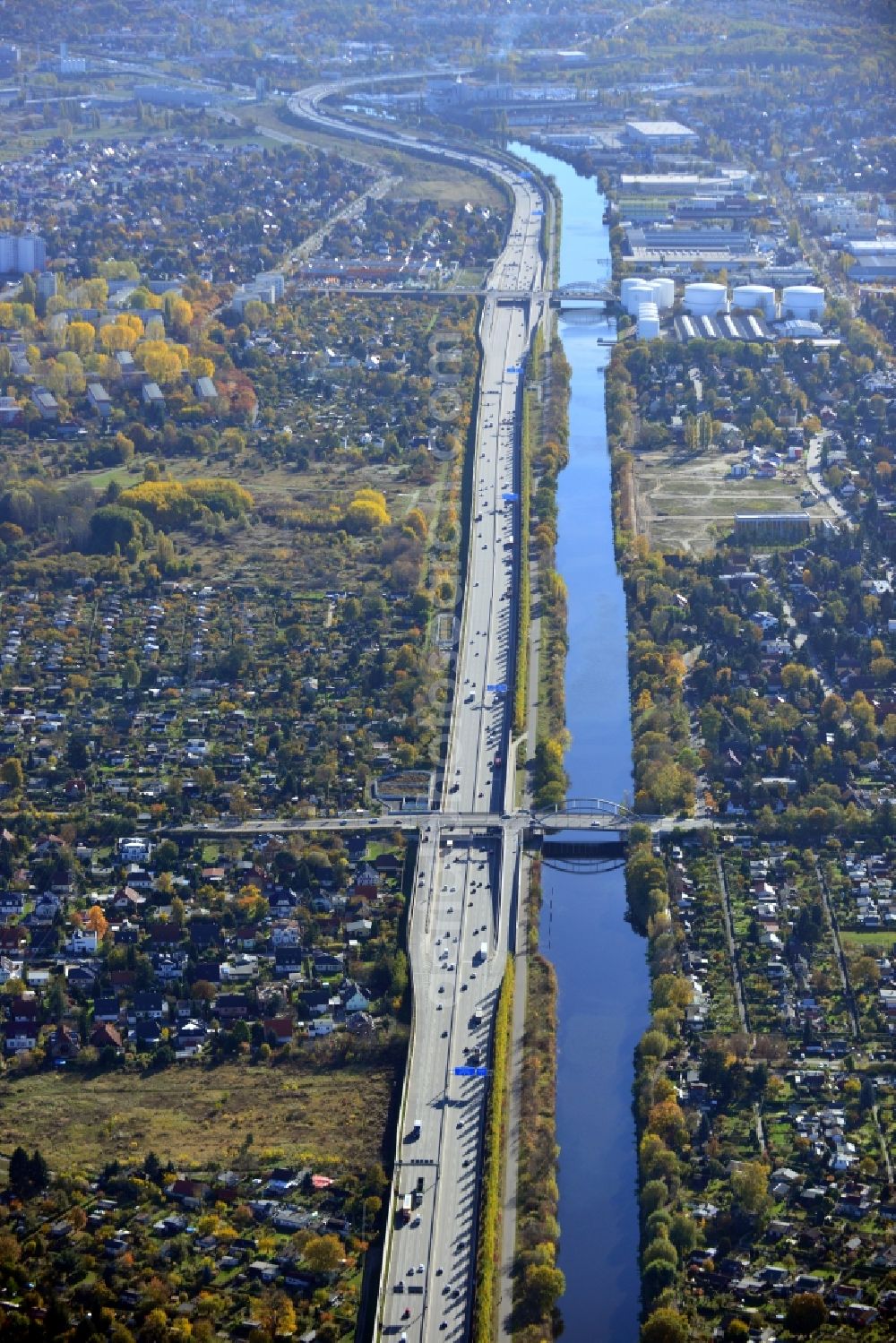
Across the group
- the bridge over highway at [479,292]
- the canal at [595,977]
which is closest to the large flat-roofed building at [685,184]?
the bridge over highway at [479,292]

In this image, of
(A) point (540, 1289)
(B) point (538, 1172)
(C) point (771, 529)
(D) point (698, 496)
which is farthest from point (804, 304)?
(A) point (540, 1289)

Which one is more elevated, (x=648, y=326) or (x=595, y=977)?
(x=648, y=326)

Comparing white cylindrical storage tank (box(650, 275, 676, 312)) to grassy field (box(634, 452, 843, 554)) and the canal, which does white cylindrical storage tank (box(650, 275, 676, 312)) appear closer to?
grassy field (box(634, 452, 843, 554))

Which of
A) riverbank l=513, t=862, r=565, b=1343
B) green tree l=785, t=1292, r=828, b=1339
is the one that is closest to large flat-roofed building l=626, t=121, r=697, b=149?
riverbank l=513, t=862, r=565, b=1343

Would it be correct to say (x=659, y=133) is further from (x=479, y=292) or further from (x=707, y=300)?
(x=707, y=300)

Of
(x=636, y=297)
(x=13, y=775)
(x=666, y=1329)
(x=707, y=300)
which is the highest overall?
(x=636, y=297)

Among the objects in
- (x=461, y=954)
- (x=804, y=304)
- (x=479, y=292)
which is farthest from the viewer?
(x=479, y=292)

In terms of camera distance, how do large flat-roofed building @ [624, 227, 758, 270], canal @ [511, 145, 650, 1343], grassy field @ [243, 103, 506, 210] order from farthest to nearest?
grassy field @ [243, 103, 506, 210] → large flat-roofed building @ [624, 227, 758, 270] → canal @ [511, 145, 650, 1343]
